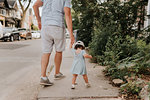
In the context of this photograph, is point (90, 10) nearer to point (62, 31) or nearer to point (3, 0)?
point (62, 31)

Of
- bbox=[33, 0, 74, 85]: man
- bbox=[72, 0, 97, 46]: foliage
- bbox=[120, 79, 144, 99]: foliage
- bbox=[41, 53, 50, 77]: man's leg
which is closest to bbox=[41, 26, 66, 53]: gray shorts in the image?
bbox=[33, 0, 74, 85]: man

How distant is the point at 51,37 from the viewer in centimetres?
341

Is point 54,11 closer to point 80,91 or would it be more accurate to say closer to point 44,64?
point 44,64

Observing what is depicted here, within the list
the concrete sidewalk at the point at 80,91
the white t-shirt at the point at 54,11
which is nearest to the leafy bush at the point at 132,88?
the concrete sidewalk at the point at 80,91

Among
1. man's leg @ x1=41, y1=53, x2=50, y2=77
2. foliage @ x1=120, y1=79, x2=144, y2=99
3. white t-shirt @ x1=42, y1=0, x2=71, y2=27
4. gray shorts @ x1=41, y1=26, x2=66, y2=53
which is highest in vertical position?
white t-shirt @ x1=42, y1=0, x2=71, y2=27

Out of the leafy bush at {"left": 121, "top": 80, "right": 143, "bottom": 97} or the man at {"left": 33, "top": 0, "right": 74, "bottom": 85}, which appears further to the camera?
the man at {"left": 33, "top": 0, "right": 74, "bottom": 85}

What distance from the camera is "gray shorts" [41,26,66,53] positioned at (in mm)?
3350

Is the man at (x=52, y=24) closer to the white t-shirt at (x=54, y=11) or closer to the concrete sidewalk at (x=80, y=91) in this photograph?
the white t-shirt at (x=54, y=11)

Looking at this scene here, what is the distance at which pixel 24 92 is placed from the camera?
3139 mm

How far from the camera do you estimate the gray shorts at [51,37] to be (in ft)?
11.0

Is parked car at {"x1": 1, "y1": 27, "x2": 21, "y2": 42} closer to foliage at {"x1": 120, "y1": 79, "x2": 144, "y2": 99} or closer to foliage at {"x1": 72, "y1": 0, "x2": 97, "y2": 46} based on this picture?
foliage at {"x1": 72, "y1": 0, "x2": 97, "y2": 46}

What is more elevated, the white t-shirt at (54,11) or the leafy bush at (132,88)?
the white t-shirt at (54,11)

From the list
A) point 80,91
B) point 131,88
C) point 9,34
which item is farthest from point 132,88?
point 9,34

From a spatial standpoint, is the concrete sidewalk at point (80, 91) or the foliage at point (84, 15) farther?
the foliage at point (84, 15)
